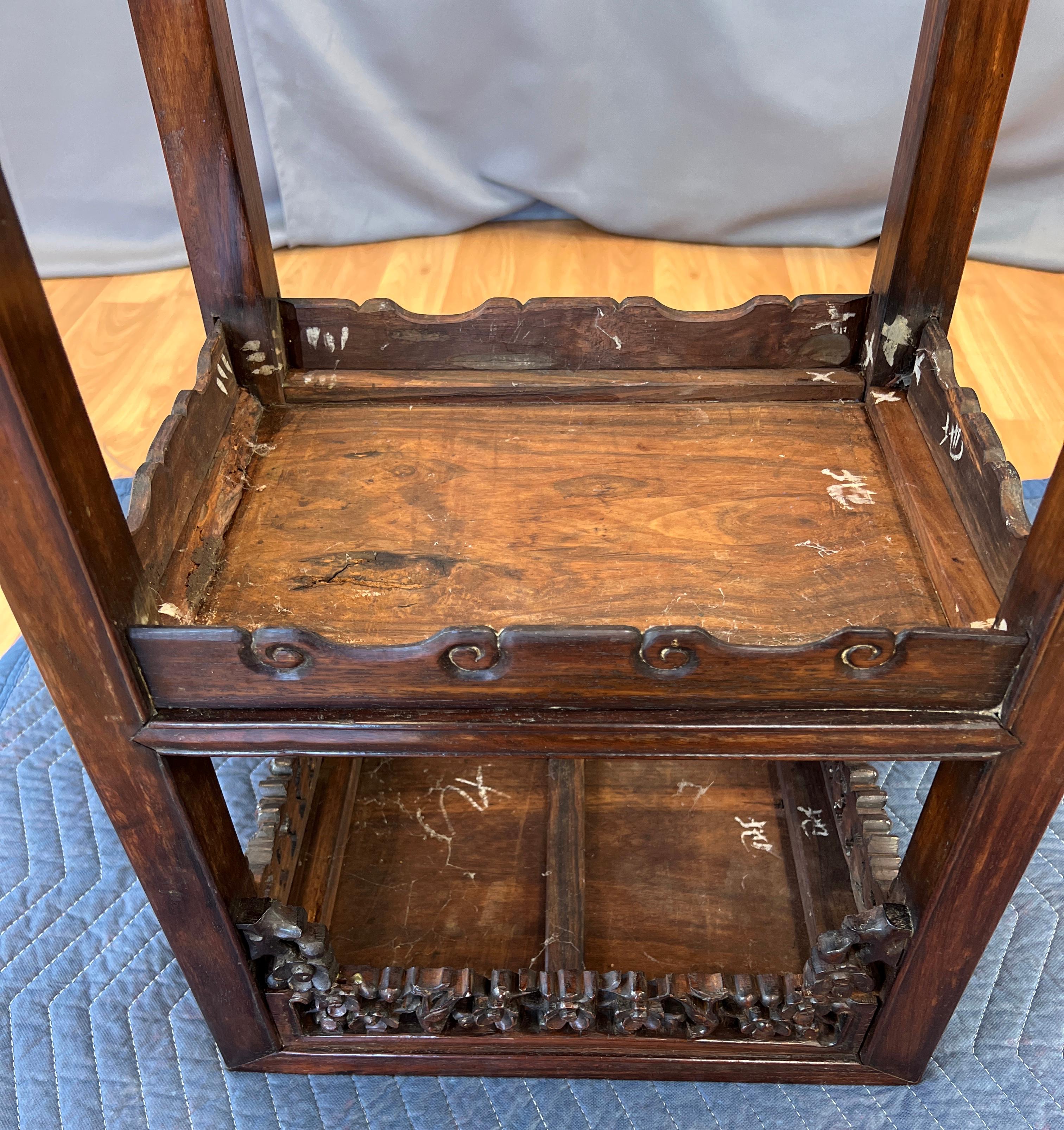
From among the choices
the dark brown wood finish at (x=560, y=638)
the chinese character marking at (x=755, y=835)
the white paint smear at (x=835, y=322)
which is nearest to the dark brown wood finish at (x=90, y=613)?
the dark brown wood finish at (x=560, y=638)

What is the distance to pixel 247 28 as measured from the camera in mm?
1709

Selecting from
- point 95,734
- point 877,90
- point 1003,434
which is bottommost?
point 1003,434

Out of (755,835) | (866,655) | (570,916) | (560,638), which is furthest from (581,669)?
(755,835)

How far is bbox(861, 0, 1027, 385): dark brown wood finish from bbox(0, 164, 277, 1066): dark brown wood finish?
623 millimetres

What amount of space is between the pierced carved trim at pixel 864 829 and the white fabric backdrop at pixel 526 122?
1.23 metres

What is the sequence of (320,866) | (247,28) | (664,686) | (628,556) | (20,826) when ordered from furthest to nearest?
(247,28) → (20,826) → (320,866) → (628,556) → (664,686)

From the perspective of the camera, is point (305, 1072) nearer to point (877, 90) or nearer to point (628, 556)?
point (628, 556)

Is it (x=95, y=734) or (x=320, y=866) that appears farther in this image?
(x=320, y=866)

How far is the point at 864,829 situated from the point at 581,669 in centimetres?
42

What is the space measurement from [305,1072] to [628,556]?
1.72 feet

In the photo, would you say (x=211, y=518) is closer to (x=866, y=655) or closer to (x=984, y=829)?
(x=866, y=655)

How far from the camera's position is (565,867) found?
0.95 m

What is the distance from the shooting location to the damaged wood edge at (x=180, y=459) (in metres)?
0.66

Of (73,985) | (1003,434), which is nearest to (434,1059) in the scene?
(73,985)
